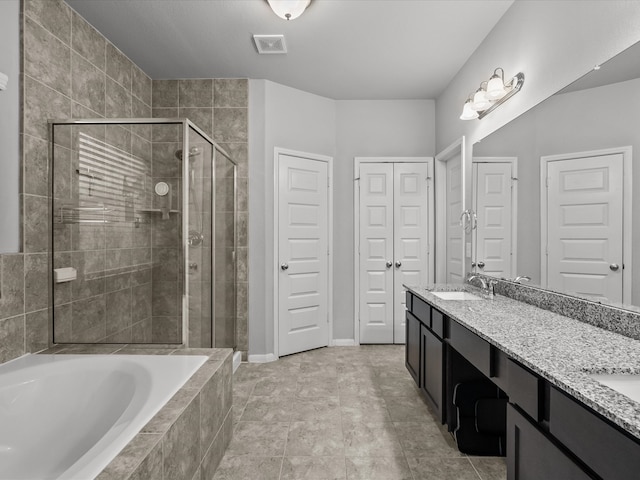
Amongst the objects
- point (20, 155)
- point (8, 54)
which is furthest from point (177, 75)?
point (20, 155)

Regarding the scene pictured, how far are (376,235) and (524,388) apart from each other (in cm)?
259

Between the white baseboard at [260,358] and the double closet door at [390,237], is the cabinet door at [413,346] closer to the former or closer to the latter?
the double closet door at [390,237]

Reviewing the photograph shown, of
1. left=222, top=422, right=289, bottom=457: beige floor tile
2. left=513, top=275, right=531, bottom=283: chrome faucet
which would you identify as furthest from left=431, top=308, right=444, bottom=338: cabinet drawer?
left=222, top=422, right=289, bottom=457: beige floor tile

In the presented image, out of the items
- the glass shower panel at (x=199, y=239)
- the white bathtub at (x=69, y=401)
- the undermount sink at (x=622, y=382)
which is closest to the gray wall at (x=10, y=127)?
the white bathtub at (x=69, y=401)

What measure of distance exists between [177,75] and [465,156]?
9.16 feet

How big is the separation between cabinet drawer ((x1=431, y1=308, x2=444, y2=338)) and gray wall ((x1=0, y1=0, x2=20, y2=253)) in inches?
96.1

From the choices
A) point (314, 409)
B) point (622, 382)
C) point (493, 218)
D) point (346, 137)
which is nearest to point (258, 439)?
point (314, 409)

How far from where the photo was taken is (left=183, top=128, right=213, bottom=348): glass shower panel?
2.07m

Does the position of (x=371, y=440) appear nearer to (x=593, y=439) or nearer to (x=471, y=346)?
(x=471, y=346)

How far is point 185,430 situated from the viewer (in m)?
1.26

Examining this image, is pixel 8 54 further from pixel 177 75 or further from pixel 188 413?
pixel 188 413

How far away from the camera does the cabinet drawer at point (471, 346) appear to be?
4.53 ft

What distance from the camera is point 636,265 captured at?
4.17ft

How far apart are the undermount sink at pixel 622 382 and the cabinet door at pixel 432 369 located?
1.01 meters
